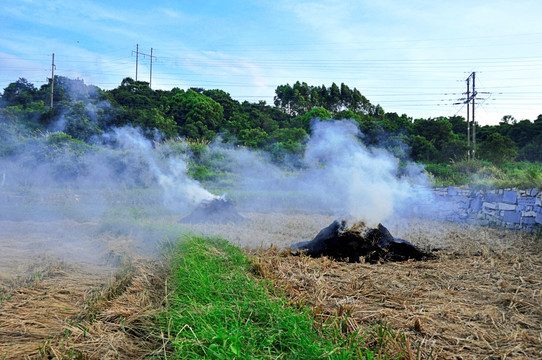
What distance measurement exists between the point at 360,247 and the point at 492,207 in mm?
6380

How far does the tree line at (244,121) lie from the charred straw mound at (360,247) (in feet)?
35.8

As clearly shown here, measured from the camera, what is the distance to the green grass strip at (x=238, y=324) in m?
2.09

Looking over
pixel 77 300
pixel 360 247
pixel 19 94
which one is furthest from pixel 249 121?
pixel 77 300

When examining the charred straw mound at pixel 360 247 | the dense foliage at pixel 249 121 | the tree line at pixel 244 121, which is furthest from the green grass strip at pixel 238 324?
the tree line at pixel 244 121

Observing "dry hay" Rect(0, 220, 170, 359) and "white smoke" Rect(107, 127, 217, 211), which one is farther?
"white smoke" Rect(107, 127, 217, 211)

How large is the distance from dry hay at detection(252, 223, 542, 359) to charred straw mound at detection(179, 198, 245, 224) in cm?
413

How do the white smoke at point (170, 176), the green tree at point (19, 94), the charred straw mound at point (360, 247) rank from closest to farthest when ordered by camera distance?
the charred straw mound at point (360, 247), the white smoke at point (170, 176), the green tree at point (19, 94)

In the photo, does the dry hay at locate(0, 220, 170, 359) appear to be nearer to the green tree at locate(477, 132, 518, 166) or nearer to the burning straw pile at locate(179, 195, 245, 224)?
the burning straw pile at locate(179, 195, 245, 224)

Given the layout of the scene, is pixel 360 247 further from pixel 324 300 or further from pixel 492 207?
pixel 492 207

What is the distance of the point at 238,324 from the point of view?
8.07 ft

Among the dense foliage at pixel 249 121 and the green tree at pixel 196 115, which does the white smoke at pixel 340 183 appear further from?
the green tree at pixel 196 115

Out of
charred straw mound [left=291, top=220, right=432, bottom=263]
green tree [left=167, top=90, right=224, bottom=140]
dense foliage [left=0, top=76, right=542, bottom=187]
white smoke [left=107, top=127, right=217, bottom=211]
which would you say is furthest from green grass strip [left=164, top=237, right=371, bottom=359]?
green tree [left=167, top=90, right=224, bottom=140]

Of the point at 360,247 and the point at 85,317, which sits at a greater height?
the point at 360,247

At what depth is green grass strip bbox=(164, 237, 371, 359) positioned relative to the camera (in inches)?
82.3
